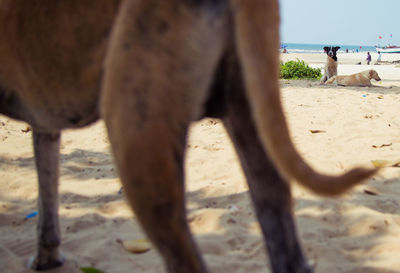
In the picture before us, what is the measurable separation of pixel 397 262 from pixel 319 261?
462 mm

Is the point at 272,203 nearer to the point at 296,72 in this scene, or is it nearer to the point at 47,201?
the point at 47,201

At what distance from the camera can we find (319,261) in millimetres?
2486

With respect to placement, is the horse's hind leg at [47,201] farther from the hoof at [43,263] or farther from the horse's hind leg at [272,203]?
the horse's hind leg at [272,203]

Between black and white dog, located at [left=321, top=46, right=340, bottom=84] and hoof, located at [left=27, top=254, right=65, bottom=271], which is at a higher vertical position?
hoof, located at [left=27, top=254, right=65, bottom=271]

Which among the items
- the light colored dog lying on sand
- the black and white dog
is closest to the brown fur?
the light colored dog lying on sand

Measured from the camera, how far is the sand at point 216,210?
2539 millimetres

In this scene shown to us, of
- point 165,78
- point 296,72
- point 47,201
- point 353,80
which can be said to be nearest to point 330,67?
point 296,72

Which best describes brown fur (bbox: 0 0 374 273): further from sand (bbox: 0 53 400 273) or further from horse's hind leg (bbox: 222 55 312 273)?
sand (bbox: 0 53 400 273)

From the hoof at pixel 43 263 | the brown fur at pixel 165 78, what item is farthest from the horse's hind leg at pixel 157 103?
the hoof at pixel 43 263

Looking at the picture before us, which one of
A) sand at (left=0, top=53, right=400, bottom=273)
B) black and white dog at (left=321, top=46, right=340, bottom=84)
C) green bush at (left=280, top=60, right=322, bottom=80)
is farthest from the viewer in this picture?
green bush at (left=280, top=60, right=322, bottom=80)

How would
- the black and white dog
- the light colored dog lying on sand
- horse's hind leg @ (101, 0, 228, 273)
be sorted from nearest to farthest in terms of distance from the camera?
horse's hind leg @ (101, 0, 228, 273), the light colored dog lying on sand, the black and white dog

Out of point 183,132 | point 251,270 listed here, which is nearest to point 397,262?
point 251,270

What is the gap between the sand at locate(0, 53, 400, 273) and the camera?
2539 mm

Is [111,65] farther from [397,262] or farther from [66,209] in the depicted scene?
[66,209]
